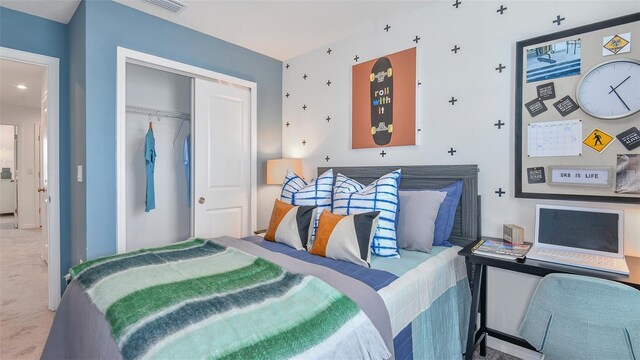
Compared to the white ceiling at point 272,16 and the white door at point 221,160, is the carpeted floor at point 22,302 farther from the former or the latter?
the white ceiling at point 272,16

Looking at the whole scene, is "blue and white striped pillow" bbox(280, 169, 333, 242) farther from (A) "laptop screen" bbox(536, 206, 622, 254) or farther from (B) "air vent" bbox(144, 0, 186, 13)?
(B) "air vent" bbox(144, 0, 186, 13)

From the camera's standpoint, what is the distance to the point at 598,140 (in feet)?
5.50

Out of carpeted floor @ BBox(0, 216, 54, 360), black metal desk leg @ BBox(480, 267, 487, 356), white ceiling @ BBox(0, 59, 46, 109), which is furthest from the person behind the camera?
white ceiling @ BBox(0, 59, 46, 109)

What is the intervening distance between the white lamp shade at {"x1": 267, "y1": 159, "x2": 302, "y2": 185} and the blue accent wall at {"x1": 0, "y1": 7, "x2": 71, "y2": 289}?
5.91 feet

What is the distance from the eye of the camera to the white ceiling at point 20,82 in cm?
351

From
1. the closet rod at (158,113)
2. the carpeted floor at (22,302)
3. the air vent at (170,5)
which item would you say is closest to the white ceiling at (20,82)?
the closet rod at (158,113)

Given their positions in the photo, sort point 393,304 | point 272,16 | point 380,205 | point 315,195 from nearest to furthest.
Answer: point 393,304, point 380,205, point 315,195, point 272,16

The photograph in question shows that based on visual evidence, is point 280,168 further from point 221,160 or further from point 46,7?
point 46,7

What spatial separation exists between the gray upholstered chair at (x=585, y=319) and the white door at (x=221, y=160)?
8.49ft

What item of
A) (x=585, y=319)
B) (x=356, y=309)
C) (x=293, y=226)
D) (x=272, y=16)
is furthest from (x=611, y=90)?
(x=272, y=16)

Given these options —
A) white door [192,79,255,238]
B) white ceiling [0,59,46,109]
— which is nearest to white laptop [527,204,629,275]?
white door [192,79,255,238]

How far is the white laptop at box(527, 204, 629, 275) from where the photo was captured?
1.49m

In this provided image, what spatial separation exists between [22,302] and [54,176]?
1.20m

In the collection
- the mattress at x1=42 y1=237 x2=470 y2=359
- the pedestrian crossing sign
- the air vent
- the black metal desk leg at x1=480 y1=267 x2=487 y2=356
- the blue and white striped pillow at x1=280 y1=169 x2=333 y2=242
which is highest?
the air vent
